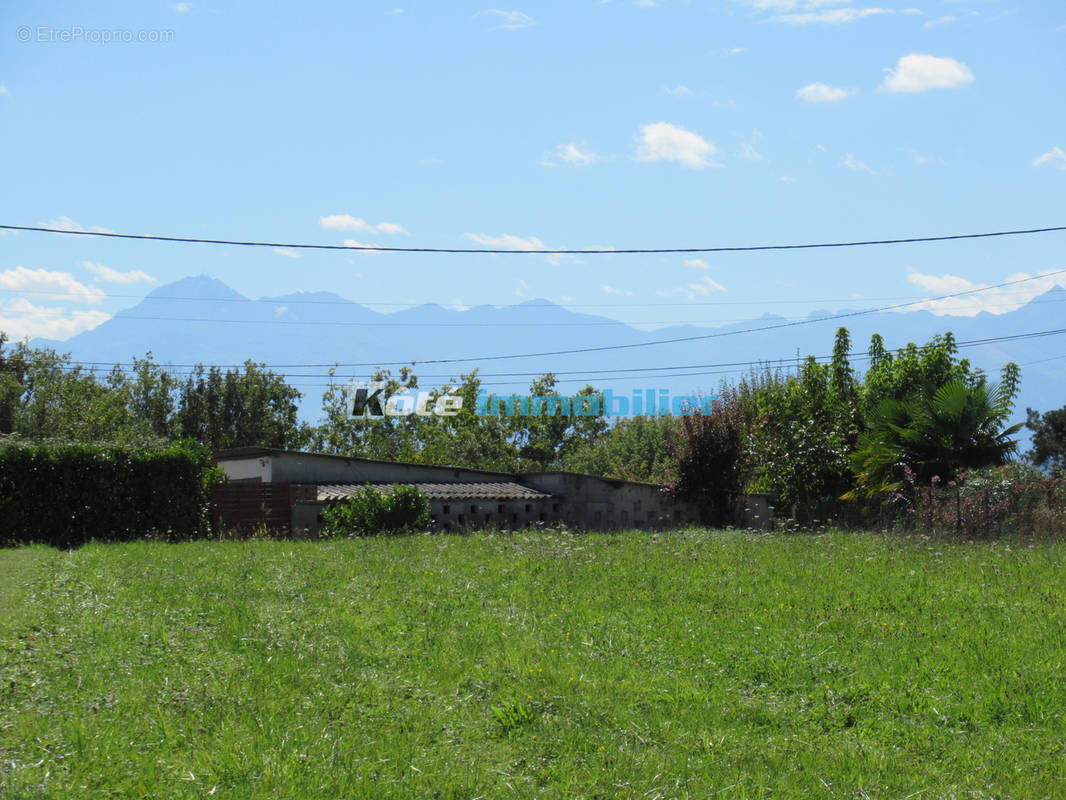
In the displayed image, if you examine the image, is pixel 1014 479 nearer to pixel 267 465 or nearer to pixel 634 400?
pixel 267 465

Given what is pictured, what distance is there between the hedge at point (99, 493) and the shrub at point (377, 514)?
2773 millimetres

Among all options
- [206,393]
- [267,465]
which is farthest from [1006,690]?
[206,393]

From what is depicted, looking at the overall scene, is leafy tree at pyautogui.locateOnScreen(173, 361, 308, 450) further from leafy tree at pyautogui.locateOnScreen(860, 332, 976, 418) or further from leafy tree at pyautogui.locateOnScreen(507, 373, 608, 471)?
leafy tree at pyautogui.locateOnScreen(860, 332, 976, 418)

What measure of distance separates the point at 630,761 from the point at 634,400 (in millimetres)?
62141

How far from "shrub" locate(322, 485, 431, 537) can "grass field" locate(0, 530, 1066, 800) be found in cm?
659

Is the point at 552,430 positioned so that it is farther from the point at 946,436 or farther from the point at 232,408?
the point at 946,436

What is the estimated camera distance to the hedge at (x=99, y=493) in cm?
1652

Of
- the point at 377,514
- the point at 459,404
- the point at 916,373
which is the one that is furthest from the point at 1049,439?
the point at 377,514

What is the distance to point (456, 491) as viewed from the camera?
21.2m

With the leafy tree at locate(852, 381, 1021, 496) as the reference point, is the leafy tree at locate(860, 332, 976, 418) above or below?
above

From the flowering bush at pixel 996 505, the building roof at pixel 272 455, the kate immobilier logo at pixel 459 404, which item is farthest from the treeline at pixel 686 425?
the building roof at pixel 272 455

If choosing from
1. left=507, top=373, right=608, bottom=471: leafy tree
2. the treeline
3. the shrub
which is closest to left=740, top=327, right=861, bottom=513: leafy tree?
the treeline

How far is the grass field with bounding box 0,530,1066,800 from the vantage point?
5098 mm

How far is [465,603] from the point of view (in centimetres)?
Result: 936
